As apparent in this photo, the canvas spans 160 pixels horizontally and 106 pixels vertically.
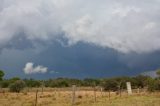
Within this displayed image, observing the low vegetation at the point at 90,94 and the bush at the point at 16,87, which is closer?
the low vegetation at the point at 90,94

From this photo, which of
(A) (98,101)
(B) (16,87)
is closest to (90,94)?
(A) (98,101)

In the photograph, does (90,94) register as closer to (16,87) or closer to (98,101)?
(98,101)

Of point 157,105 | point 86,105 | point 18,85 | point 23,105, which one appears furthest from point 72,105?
point 18,85

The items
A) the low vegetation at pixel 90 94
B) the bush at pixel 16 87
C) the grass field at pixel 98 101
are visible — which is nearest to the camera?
the grass field at pixel 98 101

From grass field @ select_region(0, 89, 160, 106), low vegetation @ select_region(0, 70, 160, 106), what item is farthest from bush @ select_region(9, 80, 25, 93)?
grass field @ select_region(0, 89, 160, 106)

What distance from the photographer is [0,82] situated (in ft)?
375

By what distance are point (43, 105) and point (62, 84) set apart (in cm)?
9053

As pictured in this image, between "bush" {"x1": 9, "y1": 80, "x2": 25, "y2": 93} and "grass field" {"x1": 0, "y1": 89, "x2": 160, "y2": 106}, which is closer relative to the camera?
"grass field" {"x1": 0, "y1": 89, "x2": 160, "y2": 106}

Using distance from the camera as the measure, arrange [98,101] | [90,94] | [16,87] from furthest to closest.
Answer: [16,87] < [90,94] < [98,101]

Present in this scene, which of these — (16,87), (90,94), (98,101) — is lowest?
(98,101)

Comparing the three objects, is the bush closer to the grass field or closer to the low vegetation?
the low vegetation

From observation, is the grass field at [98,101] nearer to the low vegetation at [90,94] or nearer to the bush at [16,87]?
the low vegetation at [90,94]

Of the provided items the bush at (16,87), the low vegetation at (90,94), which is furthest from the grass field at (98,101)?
the bush at (16,87)

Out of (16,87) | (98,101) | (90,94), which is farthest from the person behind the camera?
(16,87)
